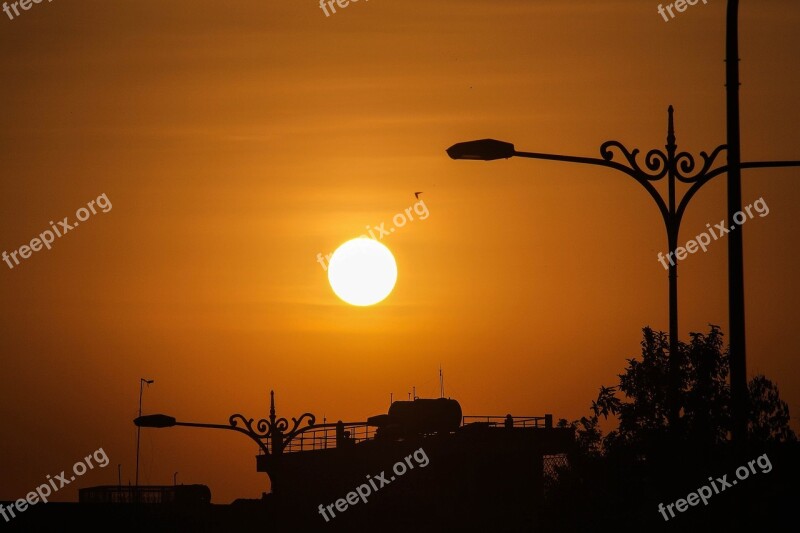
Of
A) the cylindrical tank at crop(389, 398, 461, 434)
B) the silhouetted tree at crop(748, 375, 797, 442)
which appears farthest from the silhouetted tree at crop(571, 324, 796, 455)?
the cylindrical tank at crop(389, 398, 461, 434)

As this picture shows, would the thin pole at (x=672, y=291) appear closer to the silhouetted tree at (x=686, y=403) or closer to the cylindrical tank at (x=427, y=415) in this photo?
the silhouetted tree at (x=686, y=403)

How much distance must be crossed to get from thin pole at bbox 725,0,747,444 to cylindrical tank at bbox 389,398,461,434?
135ft

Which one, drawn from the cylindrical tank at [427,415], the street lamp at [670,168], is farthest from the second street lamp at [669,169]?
the cylindrical tank at [427,415]

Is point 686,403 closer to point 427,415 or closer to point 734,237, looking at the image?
point 734,237

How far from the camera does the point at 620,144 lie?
58.3 ft

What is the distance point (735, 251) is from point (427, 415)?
145 ft

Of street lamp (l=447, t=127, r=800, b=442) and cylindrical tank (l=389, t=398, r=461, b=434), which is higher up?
street lamp (l=447, t=127, r=800, b=442)

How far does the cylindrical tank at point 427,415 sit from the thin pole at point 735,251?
41.3 metres

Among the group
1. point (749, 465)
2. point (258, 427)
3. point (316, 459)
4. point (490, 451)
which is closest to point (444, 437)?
point (490, 451)

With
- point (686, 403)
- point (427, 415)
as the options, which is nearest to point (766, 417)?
point (686, 403)

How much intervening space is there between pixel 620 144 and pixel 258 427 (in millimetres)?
20840

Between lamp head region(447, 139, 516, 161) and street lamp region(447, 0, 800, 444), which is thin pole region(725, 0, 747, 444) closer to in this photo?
street lamp region(447, 0, 800, 444)

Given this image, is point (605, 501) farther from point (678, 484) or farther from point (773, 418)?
point (773, 418)

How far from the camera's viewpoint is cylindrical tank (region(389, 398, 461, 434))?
5644 centimetres
